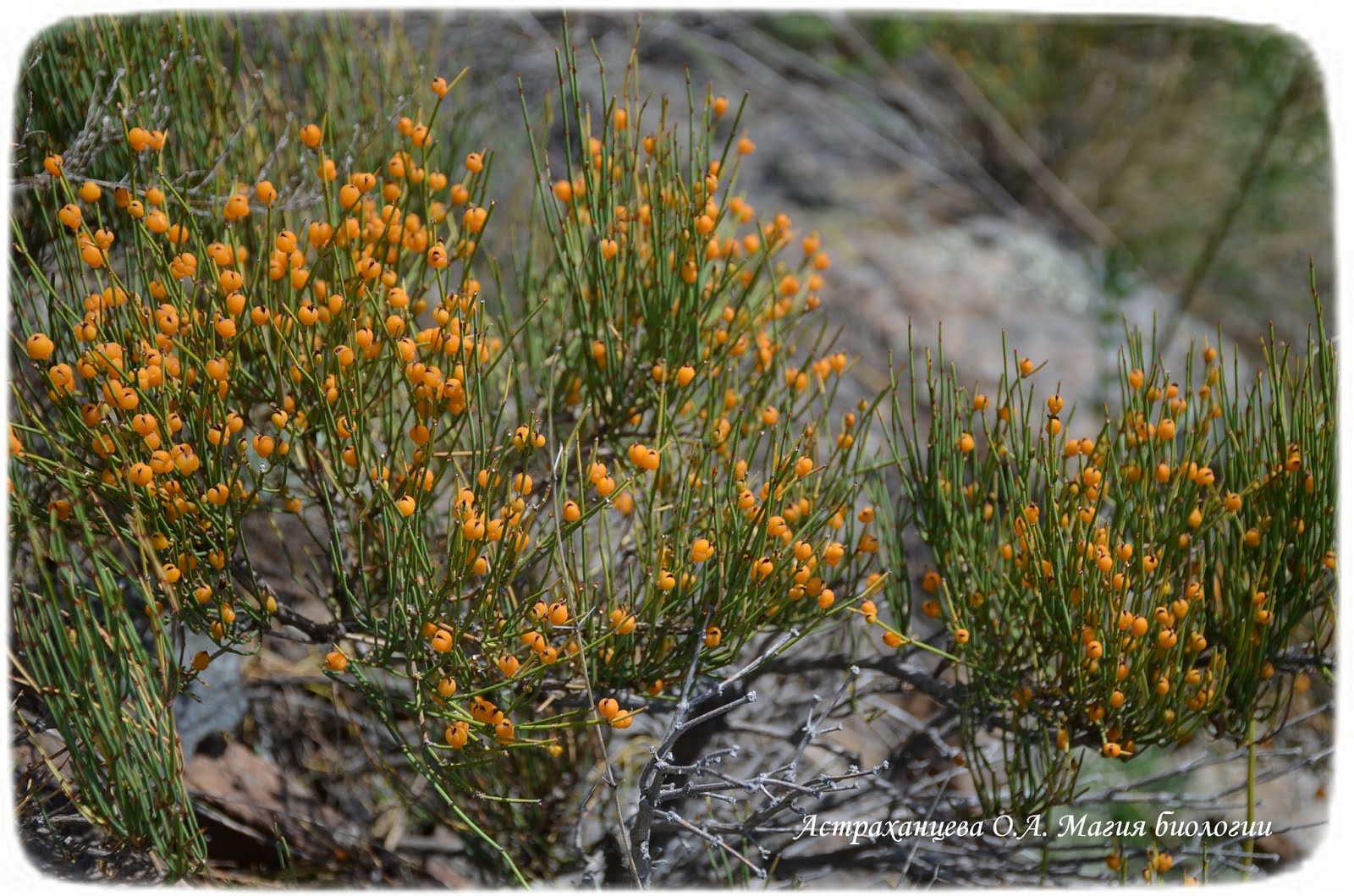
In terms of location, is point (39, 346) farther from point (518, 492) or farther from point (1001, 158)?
point (1001, 158)

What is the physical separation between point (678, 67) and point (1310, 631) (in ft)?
5.33

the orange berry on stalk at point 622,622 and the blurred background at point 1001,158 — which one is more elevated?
the blurred background at point 1001,158

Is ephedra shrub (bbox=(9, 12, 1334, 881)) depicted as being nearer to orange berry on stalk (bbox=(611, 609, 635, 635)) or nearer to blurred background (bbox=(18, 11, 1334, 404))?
orange berry on stalk (bbox=(611, 609, 635, 635))

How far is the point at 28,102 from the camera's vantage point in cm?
102

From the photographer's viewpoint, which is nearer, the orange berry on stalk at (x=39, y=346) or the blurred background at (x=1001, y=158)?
the orange berry on stalk at (x=39, y=346)

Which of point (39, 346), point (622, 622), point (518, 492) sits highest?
point (39, 346)

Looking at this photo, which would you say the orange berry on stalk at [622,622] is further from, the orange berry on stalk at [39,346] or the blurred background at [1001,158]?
the blurred background at [1001,158]

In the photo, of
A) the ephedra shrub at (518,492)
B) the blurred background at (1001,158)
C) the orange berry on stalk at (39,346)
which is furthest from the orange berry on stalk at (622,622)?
the blurred background at (1001,158)

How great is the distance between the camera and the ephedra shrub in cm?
88

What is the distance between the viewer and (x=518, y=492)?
2.99 feet

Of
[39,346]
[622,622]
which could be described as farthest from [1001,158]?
[39,346]

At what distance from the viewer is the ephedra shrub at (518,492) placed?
885 mm

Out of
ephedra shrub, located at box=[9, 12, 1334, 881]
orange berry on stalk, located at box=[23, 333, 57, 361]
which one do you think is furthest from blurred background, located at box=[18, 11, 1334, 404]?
orange berry on stalk, located at box=[23, 333, 57, 361]

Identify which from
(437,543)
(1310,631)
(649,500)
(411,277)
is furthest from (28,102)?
(1310,631)
